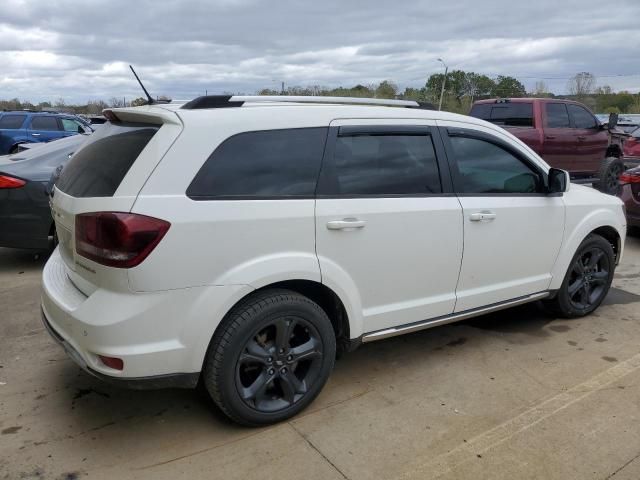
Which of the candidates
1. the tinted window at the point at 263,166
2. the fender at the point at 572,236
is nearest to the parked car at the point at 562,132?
the fender at the point at 572,236

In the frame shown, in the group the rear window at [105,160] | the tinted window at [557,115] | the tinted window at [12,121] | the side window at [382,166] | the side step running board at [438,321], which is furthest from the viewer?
the tinted window at [12,121]

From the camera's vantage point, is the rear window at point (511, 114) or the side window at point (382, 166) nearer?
the side window at point (382, 166)

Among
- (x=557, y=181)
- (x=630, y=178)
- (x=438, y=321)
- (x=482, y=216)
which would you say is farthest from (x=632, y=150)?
(x=438, y=321)

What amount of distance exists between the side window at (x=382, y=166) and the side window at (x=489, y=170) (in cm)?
24

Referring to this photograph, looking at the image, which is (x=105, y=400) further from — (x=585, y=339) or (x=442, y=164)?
(x=585, y=339)

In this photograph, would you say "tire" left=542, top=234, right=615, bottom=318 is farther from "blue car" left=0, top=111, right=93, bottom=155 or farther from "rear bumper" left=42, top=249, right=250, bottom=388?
"blue car" left=0, top=111, right=93, bottom=155

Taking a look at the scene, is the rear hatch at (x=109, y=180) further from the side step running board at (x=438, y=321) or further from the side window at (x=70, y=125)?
the side window at (x=70, y=125)

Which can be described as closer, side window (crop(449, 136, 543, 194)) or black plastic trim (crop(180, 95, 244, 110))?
black plastic trim (crop(180, 95, 244, 110))

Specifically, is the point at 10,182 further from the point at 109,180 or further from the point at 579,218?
the point at 579,218

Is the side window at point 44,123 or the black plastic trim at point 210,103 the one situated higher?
the black plastic trim at point 210,103

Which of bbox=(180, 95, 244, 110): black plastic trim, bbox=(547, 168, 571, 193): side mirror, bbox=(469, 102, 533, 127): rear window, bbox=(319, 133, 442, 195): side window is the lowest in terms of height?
bbox=(547, 168, 571, 193): side mirror

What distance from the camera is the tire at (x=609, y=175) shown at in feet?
35.9

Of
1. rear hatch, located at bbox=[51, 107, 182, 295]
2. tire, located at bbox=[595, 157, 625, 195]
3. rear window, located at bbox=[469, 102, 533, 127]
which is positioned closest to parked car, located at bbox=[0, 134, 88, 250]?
rear hatch, located at bbox=[51, 107, 182, 295]

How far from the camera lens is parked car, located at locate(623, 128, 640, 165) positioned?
476 inches
